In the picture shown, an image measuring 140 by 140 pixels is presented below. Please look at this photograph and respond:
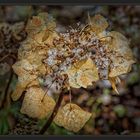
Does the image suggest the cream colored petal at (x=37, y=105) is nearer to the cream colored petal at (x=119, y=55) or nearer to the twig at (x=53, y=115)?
the twig at (x=53, y=115)

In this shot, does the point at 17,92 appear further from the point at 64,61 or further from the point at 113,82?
the point at 113,82

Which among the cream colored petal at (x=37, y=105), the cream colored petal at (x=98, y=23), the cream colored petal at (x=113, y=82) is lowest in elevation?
the cream colored petal at (x=37, y=105)

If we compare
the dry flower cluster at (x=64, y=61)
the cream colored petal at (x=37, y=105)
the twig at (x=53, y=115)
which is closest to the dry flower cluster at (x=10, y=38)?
the dry flower cluster at (x=64, y=61)

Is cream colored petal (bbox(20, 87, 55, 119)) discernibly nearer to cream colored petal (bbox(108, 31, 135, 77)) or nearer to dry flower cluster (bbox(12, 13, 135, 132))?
dry flower cluster (bbox(12, 13, 135, 132))

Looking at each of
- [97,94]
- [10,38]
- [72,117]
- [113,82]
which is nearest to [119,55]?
[113,82]

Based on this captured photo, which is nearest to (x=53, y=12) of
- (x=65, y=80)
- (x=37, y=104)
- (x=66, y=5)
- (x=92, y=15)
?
(x=66, y=5)

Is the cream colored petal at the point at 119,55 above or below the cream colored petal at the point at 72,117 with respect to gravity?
above
